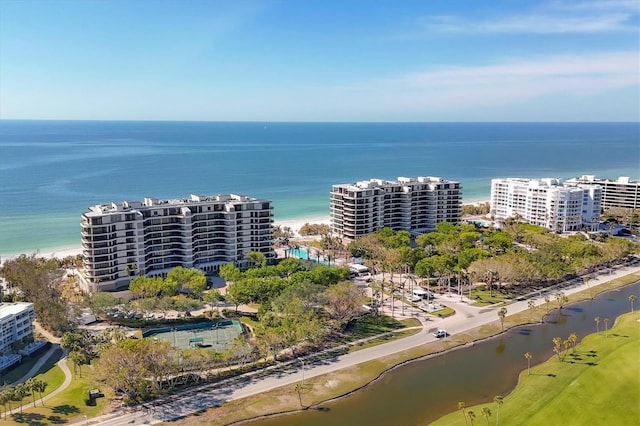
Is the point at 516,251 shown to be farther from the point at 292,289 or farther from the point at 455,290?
the point at 292,289

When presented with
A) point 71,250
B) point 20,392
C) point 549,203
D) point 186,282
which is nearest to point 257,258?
point 186,282

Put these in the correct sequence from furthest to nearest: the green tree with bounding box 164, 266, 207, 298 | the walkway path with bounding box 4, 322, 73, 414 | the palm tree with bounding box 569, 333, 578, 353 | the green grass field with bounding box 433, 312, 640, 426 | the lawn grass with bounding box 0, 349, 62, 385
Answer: the green tree with bounding box 164, 266, 207, 298 → the palm tree with bounding box 569, 333, 578, 353 → the lawn grass with bounding box 0, 349, 62, 385 → the walkway path with bounding box 4, 322, 73, 414 → the green grass field with bounding box 433, 312, 640, 426

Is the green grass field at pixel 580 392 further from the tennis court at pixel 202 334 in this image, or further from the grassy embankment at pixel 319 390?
the tennis court at pixel 202 334

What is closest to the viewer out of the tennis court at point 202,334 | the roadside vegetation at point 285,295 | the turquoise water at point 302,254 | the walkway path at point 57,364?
the walkway path at point 57,364

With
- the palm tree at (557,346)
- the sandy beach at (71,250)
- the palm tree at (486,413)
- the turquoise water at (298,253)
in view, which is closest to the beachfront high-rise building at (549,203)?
the sandy beach at (71,250)

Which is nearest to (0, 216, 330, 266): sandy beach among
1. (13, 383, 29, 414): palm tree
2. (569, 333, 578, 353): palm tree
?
(13, 383, 29, 414): palm tree

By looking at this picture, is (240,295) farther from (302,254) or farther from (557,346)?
(557,346)

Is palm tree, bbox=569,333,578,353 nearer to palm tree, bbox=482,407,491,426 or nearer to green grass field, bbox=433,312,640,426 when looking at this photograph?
green grass field, bbox=433,312,640,426
